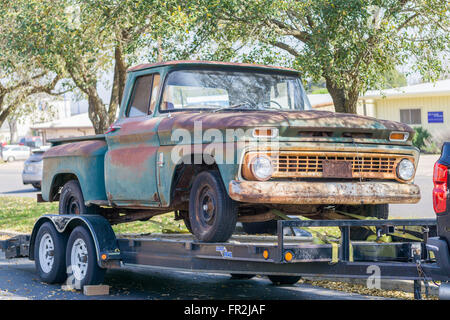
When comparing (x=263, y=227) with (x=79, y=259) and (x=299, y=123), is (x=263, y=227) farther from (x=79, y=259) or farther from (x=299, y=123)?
(x=299, y=123)

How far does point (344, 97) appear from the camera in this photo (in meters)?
14.4

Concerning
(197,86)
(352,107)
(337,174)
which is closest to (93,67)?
Result: (352,107)

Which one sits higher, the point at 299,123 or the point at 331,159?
the point at 299,123

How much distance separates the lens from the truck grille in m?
7.23

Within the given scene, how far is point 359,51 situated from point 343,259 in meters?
7.17

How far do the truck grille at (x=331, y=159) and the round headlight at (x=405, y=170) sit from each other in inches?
1.7

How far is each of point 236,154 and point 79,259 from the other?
3064 millimetres

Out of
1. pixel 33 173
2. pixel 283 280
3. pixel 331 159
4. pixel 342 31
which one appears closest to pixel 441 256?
pixel 331 159

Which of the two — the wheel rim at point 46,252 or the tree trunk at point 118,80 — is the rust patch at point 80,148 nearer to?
the wheel rim at point 46,252

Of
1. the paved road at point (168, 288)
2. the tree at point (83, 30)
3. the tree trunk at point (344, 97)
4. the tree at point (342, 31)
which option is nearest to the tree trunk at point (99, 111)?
the tree at point (83, 30)

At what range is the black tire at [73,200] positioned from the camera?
9.79 meters

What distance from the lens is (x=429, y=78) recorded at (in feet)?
50.2

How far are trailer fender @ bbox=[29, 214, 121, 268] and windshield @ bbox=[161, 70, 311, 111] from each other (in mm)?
1665
